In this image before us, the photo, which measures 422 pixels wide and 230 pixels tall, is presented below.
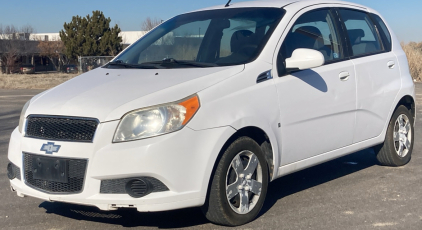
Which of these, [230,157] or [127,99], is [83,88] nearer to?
[127,99]

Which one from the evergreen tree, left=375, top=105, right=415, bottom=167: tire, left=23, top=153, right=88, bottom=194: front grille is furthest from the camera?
the evergreen tree

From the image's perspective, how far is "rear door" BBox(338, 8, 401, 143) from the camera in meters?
5.57

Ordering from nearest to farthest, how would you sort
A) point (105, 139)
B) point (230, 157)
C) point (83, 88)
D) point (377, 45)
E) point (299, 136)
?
point (105, 139), point (230, 157), point (83, 88), point (299, 136), point (377, 45)

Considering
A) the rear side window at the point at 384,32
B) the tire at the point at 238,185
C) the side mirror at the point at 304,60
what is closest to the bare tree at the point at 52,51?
the rear side window at the point at 384,32

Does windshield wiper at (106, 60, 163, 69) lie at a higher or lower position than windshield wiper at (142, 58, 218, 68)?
lower

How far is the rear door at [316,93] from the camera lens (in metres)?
4.73

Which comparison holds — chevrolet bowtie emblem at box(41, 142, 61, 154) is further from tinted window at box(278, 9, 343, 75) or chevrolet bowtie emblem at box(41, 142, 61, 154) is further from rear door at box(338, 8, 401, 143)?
rear door at box(338, 8, 401, 143)

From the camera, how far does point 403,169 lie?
6.42m

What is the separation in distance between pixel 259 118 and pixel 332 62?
1349 mm

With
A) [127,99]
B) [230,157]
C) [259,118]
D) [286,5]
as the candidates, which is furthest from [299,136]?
[127,99]

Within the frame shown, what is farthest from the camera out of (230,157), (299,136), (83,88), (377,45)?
(377,45)

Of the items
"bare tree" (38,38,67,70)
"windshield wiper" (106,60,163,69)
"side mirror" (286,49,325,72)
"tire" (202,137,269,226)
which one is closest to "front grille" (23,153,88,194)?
"tire" (202,137,269,226)

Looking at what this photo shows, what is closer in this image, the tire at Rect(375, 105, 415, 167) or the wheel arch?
the tire at Rect(375, 105, 415, 167)

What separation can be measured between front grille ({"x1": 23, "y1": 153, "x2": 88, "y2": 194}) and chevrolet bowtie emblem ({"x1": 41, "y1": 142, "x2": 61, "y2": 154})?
0.11 m
